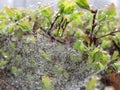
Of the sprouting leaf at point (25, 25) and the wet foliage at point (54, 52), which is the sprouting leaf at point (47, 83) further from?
the sprouting leaf at point (25, 25)

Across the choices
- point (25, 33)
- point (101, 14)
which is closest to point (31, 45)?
point (25, 33)

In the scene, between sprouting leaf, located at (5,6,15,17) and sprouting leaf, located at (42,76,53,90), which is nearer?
sprouting leaf, located at (42,76,53,90)

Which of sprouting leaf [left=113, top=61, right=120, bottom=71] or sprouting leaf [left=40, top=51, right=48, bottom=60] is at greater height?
sprouting leaf [left=40, top=51, right=48, bottom=60]

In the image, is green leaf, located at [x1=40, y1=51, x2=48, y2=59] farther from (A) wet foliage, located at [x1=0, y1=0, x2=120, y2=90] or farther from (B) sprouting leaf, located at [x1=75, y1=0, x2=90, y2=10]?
(B) sprouting leaf, located at [x1=75, y1=0, x2=90, y2=10]

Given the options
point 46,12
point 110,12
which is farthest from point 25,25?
point 110,12

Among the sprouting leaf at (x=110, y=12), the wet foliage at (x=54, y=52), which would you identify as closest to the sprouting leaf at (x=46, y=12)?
the wet foliage at (x=54, y=52)

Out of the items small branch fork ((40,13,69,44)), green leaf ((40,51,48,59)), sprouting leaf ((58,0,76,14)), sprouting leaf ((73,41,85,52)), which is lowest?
green leaf ((40,51,48,59))

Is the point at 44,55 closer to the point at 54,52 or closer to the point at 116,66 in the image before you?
the point at 54,52

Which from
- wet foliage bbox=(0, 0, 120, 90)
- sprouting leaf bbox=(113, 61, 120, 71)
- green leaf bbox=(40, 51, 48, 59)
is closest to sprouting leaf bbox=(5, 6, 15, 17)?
wet foliage bbox=(0, 0, 120, 90)

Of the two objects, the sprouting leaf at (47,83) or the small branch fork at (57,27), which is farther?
the small branch fork at (57,27)
